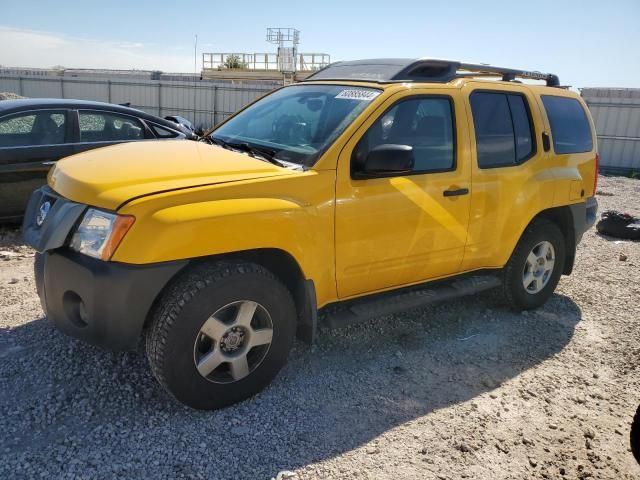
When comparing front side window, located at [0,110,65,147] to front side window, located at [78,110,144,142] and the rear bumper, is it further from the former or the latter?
the rear bumper

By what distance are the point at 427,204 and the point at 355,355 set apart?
120 cm

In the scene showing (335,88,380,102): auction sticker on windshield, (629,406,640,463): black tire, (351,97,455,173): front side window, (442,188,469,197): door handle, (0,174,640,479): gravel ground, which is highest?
(335,88,380,102): auction sticker on windshield

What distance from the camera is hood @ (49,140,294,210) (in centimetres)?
281

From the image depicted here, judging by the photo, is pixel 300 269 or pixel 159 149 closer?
pixel 300 269

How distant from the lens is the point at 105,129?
6598mm

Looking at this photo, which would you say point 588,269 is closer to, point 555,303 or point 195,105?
point 555,303

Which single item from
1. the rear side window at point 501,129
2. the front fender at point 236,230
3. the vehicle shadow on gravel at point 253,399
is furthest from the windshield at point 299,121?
the vehicle shadow on gravel at point 253,399

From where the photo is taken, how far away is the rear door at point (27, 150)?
5816 millimetres

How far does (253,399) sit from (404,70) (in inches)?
96.8

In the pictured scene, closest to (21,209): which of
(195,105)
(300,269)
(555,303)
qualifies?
(300,269)

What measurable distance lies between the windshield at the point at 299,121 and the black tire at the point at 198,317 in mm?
805

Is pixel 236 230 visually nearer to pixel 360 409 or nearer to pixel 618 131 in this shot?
pixel 360 409

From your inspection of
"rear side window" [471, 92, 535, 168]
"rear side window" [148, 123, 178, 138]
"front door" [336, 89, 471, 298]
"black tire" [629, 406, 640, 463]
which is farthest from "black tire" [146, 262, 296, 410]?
"rear side window" [148, 123, 178, 138]

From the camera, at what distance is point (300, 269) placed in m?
3.23
